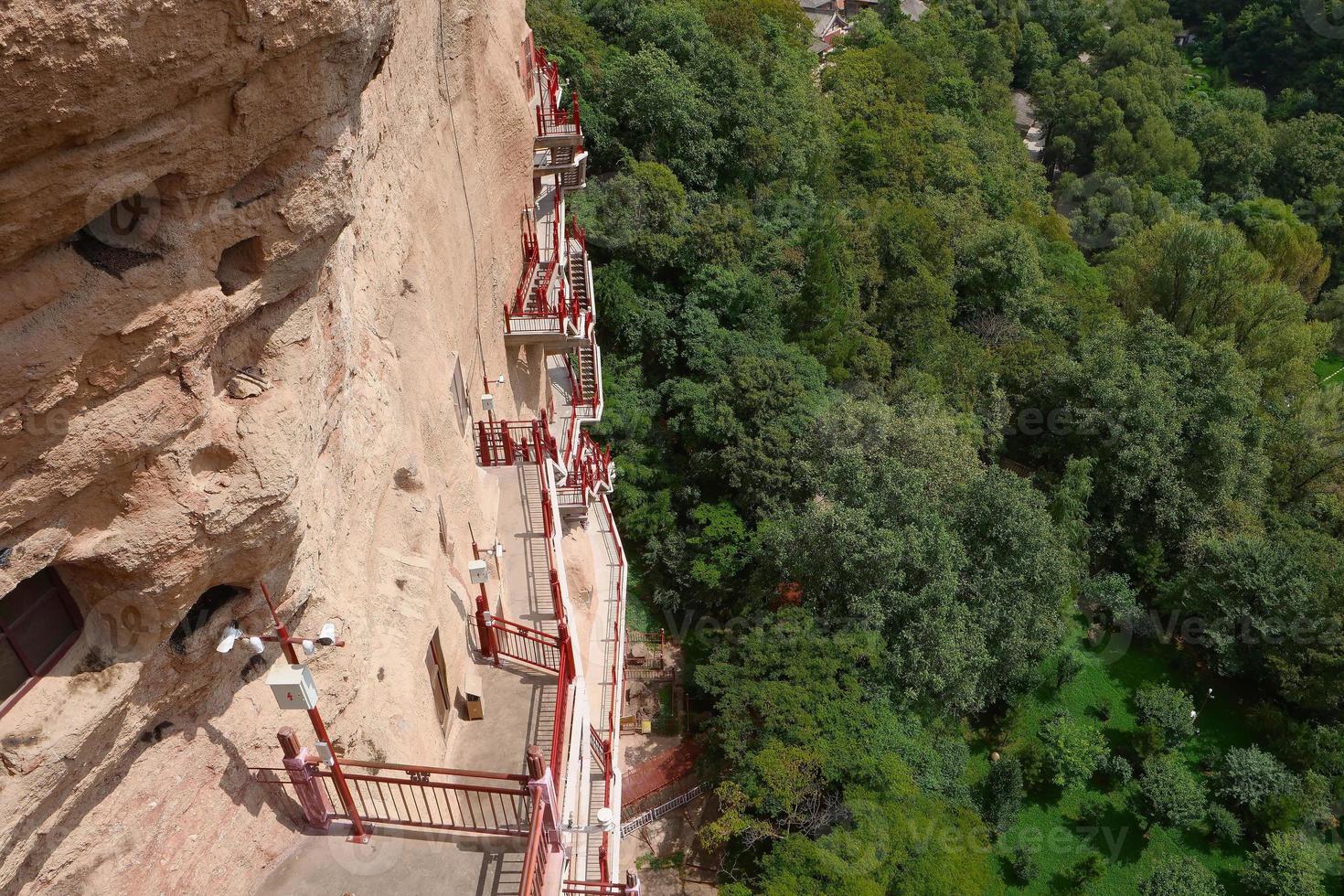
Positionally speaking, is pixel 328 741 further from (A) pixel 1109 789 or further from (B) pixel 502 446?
(A) pixel 1109 789

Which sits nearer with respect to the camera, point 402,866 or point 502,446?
point 402,866

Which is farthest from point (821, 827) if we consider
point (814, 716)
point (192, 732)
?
point (192, 732)

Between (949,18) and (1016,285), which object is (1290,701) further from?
(949,18)

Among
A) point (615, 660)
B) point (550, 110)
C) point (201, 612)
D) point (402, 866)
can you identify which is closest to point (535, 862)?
point (402, 866)

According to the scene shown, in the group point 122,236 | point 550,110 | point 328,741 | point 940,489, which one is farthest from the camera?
point 940,489

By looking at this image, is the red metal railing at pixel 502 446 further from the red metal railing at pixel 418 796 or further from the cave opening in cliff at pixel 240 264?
the cave opening in cliff at pixel 240 264
